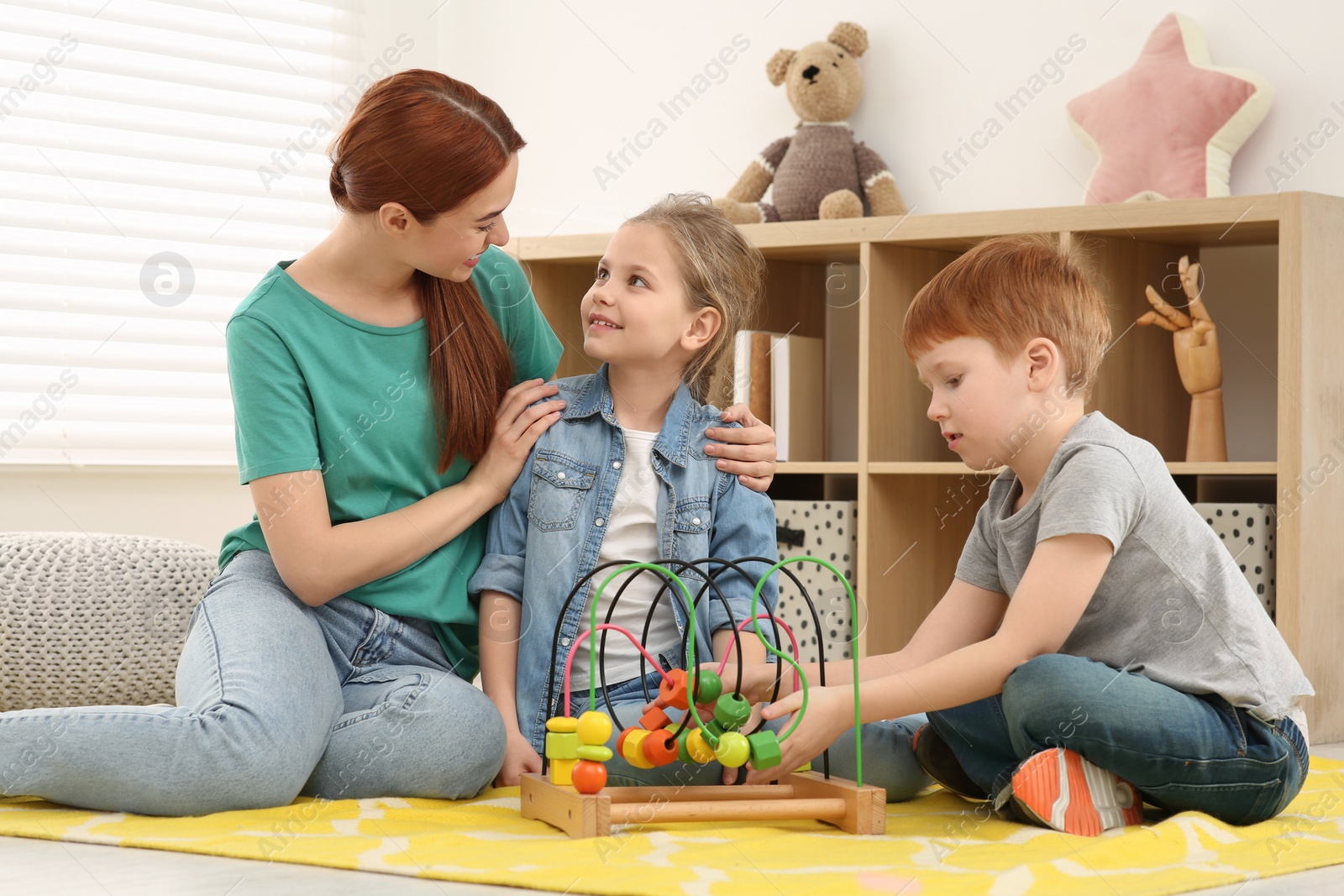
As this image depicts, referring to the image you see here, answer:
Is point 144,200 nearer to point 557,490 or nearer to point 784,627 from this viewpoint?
point 557,490

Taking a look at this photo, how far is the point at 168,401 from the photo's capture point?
2477 mm

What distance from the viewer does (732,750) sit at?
1.02 m

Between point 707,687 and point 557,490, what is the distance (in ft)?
1.28

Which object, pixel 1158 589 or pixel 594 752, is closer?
pixel 594 752

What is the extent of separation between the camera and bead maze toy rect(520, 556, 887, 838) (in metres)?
1.04

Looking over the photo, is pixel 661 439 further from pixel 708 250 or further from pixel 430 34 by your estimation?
pixel 430 34

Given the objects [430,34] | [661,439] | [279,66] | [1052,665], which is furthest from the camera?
[430,34]

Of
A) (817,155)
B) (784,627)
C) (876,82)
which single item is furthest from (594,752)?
(876,82)

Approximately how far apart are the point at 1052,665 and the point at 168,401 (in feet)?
6.25

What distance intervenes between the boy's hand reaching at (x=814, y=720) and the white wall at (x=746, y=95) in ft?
3.91

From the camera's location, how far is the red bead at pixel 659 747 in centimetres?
104

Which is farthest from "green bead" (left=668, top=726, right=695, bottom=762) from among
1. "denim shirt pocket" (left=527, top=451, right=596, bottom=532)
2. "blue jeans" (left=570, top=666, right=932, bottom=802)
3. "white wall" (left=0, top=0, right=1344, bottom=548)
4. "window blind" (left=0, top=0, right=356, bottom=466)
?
"window blind" (left=0, top=0, right=356, bottom=466)

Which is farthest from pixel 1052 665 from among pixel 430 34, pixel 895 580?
pixel 430 34

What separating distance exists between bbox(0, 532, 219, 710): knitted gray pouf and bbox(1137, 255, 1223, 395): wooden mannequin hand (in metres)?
1.36
